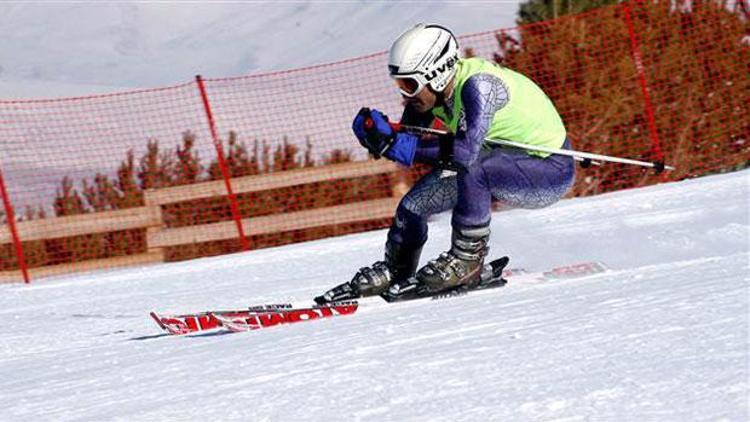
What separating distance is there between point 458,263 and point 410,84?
0.87 m

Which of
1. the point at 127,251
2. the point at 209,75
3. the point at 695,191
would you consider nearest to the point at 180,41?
the point at 209,75

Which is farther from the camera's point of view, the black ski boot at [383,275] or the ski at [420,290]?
the black ski boot at [383,275]

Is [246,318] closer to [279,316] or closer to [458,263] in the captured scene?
[279,316]

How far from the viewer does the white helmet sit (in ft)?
18.3

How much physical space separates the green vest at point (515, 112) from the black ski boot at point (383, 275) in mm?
657

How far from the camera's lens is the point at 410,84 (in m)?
5.66

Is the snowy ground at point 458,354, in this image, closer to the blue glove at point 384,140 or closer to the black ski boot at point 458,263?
the black ski boot at point 458,263

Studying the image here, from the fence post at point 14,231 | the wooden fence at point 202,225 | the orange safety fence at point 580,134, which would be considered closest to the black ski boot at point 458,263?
the wooden fence at point 202,225

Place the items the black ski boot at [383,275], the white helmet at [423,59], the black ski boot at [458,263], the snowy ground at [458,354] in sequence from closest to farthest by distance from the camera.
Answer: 1. the snowy ground at [458,354]
2. the white helmet at [423,59]
3. the black ski boot at [458,263]
4. the black ski boot at [383,275]

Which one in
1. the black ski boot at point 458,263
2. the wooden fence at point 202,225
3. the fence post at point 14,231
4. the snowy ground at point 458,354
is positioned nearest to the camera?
the snowy ground at point 458,354

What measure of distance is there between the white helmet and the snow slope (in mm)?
25936

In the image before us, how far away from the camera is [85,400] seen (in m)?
4.02

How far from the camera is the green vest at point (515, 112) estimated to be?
5.71 metres

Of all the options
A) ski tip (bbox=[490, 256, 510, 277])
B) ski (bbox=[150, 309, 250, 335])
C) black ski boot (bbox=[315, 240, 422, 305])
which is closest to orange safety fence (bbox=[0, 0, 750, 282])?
ski tip (bbox=[490, 256, 510, 277])
